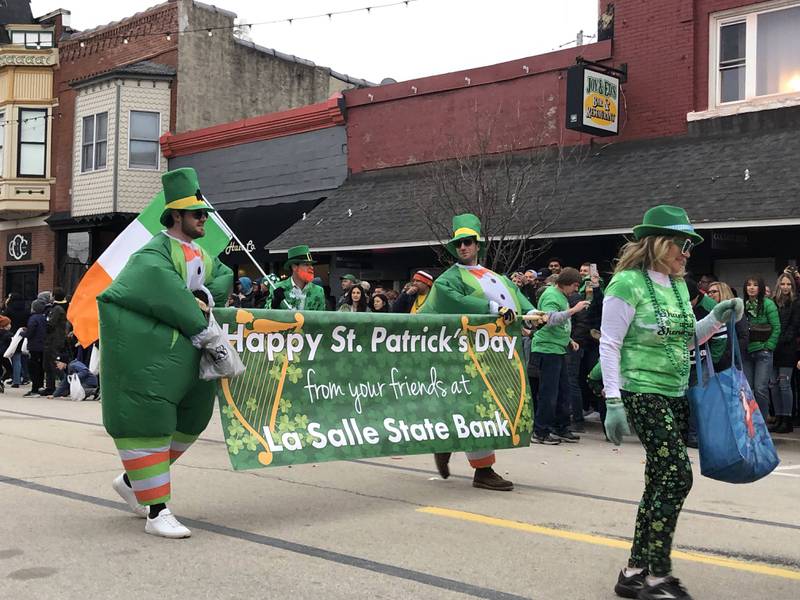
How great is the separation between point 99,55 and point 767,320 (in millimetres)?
21425

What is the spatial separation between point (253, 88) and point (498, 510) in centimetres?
2354

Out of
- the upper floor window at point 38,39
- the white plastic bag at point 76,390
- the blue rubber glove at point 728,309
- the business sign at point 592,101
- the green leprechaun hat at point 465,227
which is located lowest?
the white plastic bag at point 76,390

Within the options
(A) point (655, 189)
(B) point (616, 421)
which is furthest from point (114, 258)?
(A) point (655, 189)

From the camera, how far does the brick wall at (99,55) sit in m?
26.2

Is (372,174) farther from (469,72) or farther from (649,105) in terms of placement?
(649,105)

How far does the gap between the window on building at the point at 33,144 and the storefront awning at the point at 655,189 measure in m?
13.7

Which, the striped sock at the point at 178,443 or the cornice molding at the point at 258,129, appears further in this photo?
the cornice molding at the point at 258,129

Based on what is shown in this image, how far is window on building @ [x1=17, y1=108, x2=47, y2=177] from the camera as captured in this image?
92.8 feet

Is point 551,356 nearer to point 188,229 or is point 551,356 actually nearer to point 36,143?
point 188,229

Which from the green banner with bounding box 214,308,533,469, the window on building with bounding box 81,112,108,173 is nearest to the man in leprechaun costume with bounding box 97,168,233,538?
the green banner with bounding box 214,308,533,469

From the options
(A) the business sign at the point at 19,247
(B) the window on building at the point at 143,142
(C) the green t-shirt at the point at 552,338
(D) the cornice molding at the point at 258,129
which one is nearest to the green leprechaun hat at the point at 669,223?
(C) the green t-shirt at the point at 552,338

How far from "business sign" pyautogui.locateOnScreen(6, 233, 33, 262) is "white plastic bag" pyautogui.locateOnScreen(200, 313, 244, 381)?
81.7 feet

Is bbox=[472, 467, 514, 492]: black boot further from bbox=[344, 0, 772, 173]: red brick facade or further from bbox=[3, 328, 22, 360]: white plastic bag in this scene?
bbox=[3, 328, 22, 360]: white plastic bag

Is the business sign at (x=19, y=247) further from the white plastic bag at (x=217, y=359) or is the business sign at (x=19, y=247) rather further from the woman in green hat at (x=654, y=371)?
the woman in green hat at (x=654, y=371)
